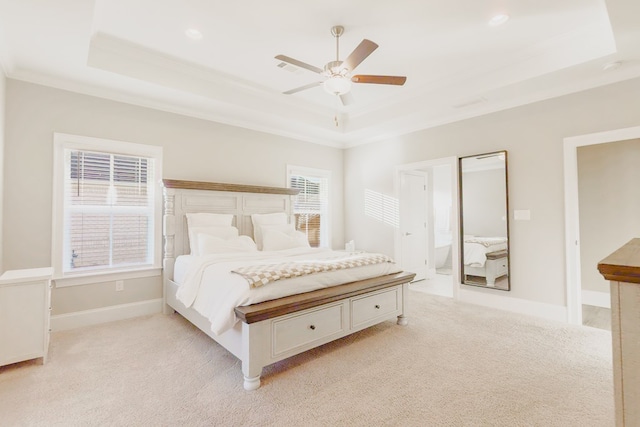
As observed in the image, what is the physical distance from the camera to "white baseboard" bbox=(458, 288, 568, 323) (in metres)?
3.53

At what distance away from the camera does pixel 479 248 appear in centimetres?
418

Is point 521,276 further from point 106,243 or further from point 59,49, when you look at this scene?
point 59,49

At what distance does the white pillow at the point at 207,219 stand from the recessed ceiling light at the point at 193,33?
6.55 feet

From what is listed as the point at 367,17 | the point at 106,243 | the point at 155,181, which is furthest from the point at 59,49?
the point at 367,17

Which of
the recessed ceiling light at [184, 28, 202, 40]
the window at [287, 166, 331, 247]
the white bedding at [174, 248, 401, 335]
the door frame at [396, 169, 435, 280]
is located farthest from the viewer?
the window at [287, 166, 331, 247]

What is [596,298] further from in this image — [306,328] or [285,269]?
[285,269]

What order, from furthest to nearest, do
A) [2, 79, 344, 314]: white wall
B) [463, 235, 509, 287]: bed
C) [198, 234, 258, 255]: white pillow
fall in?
1. [463, 235, 509, 287]: bed
2. [198, 234, 258, 255]: white pillow
3. [2, 79, 344, 314]: white wall

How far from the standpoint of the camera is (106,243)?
→ 357 centimetres

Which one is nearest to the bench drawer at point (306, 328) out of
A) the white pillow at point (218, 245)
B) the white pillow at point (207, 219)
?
the white pillow at point (218, 245)

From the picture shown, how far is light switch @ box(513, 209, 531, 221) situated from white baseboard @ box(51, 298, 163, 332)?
460cm

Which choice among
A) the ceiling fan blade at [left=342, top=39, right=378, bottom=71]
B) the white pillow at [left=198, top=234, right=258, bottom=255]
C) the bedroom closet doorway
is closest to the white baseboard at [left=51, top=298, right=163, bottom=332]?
the white pillow at [left=198, top=234, right=258, bottom=255]

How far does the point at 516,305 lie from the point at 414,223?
2107mm

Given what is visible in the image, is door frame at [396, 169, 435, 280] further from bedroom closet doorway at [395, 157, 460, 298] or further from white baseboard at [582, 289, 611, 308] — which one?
white baseboard at [582, 289, 611, 308]

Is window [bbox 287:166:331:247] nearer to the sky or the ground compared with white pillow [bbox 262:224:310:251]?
nearer to the sky
